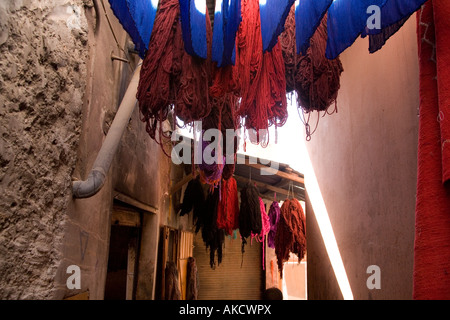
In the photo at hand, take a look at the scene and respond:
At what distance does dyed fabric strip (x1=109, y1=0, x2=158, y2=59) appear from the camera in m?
1.76

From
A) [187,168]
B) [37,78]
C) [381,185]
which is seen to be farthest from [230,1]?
[187,168]

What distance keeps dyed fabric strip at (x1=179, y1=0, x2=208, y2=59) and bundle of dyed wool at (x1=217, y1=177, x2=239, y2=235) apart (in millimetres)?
3625

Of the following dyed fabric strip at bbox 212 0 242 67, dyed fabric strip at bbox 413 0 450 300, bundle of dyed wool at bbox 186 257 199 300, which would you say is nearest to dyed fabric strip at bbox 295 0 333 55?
dyed fabric strip at bbox 212 0 242 67

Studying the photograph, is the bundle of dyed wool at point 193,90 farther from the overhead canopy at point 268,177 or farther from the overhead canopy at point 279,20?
the overhead canopy at point 268,177

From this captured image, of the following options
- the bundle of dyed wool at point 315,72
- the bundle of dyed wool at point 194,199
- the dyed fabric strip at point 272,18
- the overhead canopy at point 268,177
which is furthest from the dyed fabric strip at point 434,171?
the bundle of dyed wool at point 194,199

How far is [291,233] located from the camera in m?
5.13

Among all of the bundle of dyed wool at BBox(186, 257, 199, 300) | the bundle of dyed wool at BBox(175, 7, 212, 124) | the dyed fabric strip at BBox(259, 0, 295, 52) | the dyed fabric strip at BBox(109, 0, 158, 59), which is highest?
the dyed fabric strip at BBox(109, 0, 158, 59)

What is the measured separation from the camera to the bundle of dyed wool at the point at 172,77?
5.46ft

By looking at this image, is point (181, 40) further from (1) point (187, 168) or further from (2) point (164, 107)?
(1) point (187, 168)

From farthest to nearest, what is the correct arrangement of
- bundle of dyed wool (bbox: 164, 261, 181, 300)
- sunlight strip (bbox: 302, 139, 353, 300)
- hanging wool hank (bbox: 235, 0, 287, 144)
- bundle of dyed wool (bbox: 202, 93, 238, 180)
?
bundle of dyed wool (bbox: 164, 261, 181, 300) → sunlight strip (bbox: 302, 139, 353, 300) → bundle of dyed wool (bbox: 202, 93, 238, 180) → hanging wool hank (bbox: 235, 0, 287, 144)

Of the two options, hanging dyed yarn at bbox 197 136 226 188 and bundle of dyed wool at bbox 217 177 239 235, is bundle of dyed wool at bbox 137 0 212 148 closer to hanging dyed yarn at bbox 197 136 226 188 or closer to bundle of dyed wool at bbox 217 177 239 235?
hanging dyed yarn at bbox 197 136 226 188

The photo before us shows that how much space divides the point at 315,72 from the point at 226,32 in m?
0.60

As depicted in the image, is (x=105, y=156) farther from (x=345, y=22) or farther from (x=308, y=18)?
(x=345, y=22)

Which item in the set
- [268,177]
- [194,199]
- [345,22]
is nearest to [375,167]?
[345,22]
